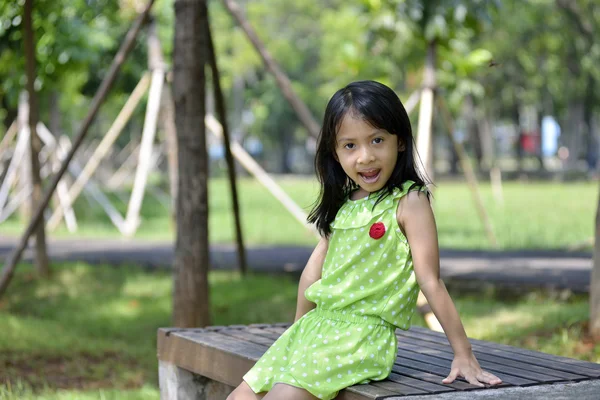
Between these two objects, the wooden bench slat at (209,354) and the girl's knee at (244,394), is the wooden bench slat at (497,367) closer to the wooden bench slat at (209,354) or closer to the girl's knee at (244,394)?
the wooden bench slat at (209,354)

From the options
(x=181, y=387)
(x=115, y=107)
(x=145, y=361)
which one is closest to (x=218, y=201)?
(x=115, y=107)

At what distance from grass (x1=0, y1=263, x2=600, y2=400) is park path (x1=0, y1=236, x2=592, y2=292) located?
1.81ft

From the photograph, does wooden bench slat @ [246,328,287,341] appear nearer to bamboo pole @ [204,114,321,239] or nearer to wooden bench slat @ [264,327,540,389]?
wooden bench slat @ [264,327,540,389]

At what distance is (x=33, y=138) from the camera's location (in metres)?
8.95

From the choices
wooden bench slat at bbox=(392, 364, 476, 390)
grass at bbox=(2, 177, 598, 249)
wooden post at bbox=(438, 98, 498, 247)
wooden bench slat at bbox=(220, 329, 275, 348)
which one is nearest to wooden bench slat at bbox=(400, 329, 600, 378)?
wooden bench slat at bbox=(392, 364, 476, 390)

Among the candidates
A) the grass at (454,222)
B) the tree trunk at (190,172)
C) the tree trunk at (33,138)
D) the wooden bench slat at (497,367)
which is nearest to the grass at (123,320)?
the tree trunk at (33,138)

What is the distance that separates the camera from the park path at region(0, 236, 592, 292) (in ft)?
29.0

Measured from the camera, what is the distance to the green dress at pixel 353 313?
3.12 metres

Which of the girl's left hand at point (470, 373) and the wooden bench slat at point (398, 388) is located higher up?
the girl's left hand at point (470, 373)

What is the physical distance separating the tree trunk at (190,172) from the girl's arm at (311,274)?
292 cm

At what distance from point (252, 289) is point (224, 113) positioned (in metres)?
1.48

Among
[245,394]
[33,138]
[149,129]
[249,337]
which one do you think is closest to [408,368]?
[245,394]

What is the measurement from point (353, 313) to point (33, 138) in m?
6.29

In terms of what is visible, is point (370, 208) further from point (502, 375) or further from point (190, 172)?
point (190, 172)
